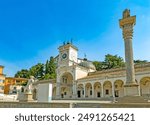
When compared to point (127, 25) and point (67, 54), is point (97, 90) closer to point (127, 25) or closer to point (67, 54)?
point (67, 54)

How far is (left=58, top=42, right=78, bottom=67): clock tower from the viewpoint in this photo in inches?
2150

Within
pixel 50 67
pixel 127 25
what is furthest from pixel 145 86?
pixel 50 67

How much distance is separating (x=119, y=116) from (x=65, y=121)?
2.37 meters

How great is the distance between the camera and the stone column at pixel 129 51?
13156mm

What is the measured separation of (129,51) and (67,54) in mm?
42296

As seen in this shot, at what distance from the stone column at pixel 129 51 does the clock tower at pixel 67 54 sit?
3936 cm

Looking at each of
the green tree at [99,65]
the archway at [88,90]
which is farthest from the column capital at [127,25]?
the green tree at [99,65]

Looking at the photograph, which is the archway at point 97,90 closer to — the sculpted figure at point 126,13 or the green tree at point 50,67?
the green tree at point 50,67

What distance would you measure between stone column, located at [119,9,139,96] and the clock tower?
39.4 metres

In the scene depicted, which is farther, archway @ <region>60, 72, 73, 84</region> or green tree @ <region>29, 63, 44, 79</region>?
green tree @ <region>29, 63, 44, 79</region>

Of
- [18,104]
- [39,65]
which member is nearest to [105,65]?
[39,65]

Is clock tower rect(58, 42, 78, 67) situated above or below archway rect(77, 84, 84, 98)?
above

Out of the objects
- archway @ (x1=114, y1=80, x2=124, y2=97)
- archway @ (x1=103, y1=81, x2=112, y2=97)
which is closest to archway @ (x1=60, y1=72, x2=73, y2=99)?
archway @ (x1=103, y1=81, x2=112, y2=97)

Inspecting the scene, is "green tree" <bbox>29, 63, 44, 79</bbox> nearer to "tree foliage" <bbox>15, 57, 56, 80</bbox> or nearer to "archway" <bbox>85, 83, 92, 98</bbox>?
"tree foliage" <bbox>15, 57, 56, 80</bbox>
